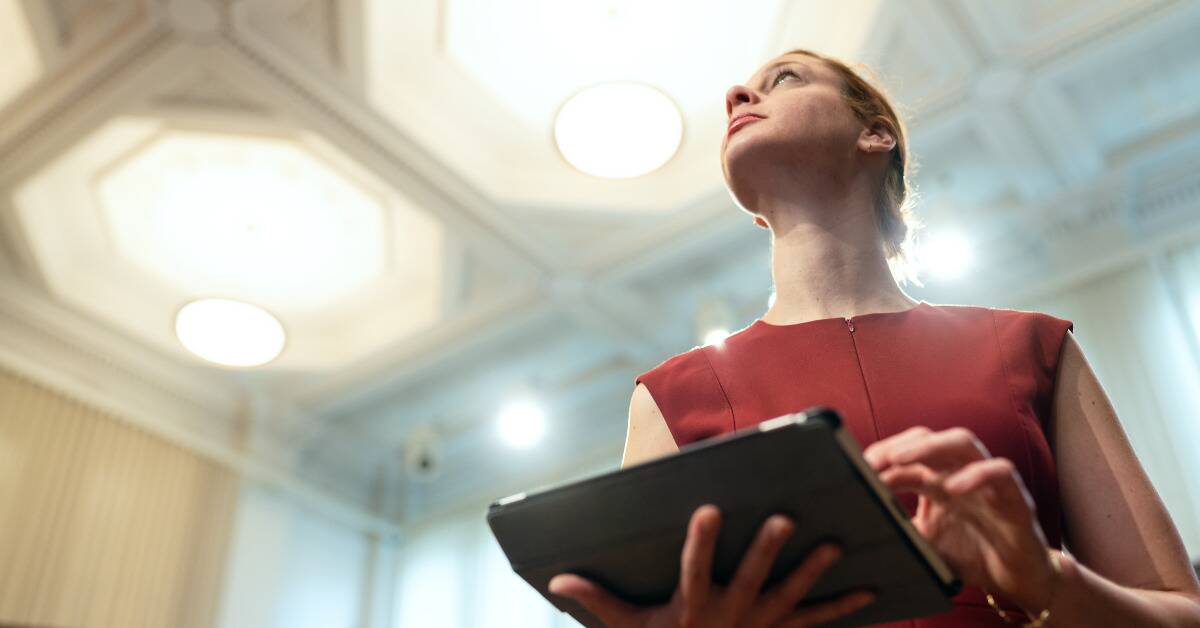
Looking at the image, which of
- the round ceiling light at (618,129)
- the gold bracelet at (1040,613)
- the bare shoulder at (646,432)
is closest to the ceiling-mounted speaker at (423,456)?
the round ceiling light at (618,129)

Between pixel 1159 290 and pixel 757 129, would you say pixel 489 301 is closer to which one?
pixel 1159 290

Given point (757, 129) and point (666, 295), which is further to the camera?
point (666, 295)

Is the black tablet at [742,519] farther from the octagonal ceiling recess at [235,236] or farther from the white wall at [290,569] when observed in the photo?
the white wall at [290,569]

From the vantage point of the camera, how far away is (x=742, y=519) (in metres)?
1.03

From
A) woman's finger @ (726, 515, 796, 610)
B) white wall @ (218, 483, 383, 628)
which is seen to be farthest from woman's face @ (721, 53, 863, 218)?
white wall @ (218, 483, 383, 628)

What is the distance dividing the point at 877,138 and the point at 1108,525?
0.79 meters

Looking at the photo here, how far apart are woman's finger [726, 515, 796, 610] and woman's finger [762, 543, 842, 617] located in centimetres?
2

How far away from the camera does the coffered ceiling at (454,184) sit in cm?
554

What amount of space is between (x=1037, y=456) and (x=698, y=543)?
0.58 meters

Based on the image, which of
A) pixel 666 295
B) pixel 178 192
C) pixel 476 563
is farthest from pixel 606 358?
pixel 178 192

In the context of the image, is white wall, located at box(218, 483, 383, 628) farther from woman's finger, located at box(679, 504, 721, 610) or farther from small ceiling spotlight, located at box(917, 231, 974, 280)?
woman's finger, located at box(679, 504, 721, 610)

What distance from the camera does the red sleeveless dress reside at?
1.34m

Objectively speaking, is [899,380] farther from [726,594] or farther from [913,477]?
[726,594]

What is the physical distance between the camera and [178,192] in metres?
6.61
